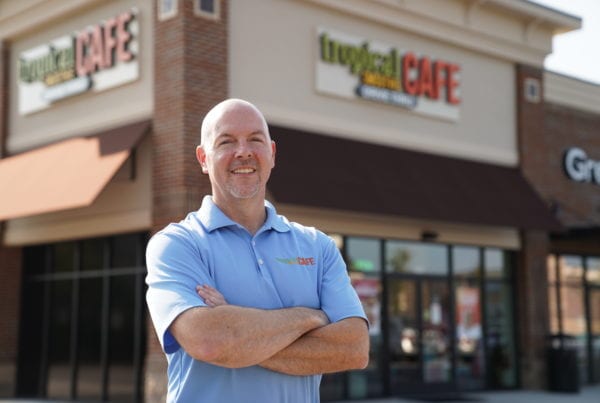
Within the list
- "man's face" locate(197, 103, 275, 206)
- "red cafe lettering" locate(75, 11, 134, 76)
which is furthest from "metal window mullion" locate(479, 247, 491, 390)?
"man's face" locate(197, 103, 275, 206)

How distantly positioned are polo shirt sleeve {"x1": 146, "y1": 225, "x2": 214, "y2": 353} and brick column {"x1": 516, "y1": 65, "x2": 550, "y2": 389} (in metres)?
17.2

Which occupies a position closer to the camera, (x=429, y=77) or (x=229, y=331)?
(x=229, y=331)

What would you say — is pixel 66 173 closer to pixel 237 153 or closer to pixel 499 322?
pixel 499 322

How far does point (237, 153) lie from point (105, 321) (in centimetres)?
1395

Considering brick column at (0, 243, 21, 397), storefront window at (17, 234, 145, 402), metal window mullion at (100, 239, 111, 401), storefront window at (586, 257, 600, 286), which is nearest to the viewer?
Result: storefront window at (17, 234, 145, 402)

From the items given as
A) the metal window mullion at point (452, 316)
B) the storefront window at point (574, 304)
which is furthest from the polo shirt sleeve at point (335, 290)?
the storefront window at point (574, 304)

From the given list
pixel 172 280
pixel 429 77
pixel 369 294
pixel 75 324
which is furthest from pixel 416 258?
pixel 172 280

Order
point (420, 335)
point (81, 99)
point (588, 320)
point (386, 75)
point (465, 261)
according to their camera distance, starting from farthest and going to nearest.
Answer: point (588, 320) < point (465, 261) < point (420, 335) < point (386, 75) < point (81, 99)

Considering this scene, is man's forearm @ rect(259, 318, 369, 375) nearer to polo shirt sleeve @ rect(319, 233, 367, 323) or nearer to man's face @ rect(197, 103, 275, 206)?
polo shirt sleeve @ rect(319, 233, 367, 323)

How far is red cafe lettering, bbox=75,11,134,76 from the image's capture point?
49.4 feet

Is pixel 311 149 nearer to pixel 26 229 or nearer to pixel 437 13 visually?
pixel 437 13

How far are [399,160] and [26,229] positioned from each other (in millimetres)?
7352

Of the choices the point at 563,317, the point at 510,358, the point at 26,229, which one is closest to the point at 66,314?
the point at 26,229

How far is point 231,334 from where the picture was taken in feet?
8.67
